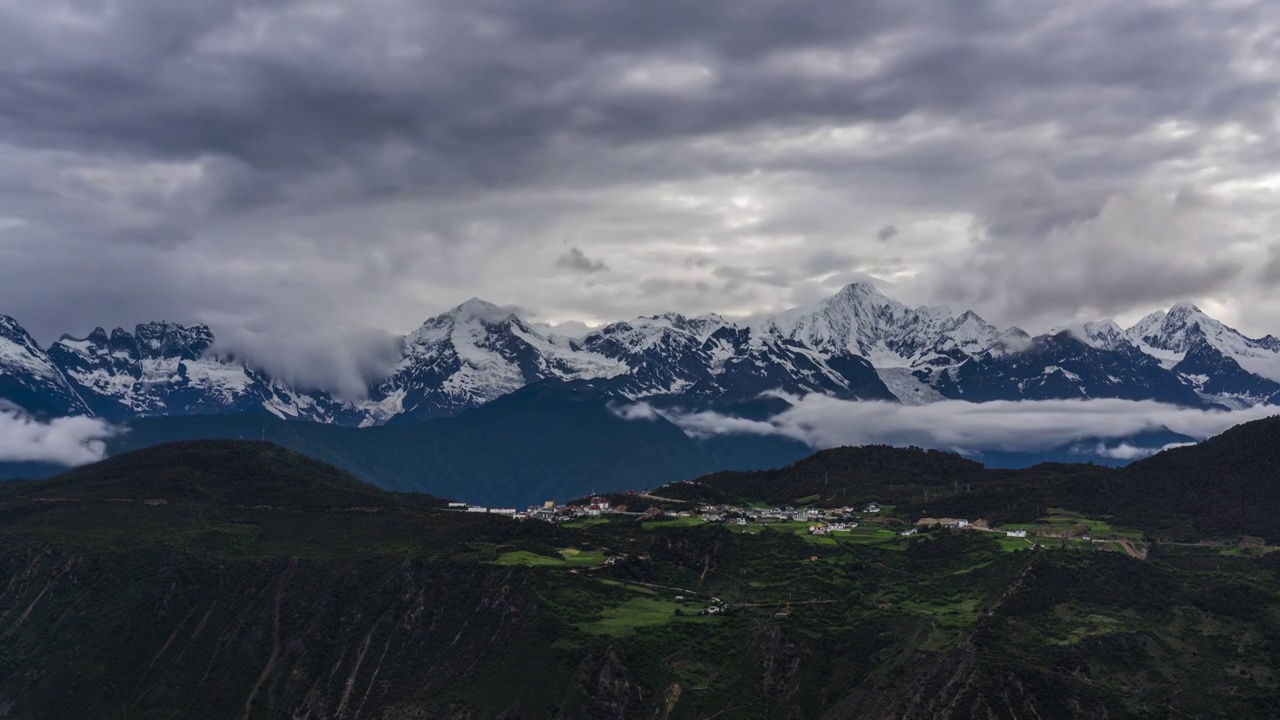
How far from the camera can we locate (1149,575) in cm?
19762

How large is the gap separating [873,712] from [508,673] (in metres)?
52.6

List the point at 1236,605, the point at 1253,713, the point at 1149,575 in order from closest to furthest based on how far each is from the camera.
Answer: the point at 1253,713 < the point at 1236,605 < the point at 1149,575

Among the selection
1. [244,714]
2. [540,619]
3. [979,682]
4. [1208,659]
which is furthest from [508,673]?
[1208,659]

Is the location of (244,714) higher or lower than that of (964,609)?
lower

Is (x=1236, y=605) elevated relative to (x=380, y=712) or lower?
elevated

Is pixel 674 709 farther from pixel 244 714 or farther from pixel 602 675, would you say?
pixel 244 714

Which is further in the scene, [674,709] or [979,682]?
[674,709]

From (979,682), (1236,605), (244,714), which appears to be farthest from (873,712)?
(244,714)

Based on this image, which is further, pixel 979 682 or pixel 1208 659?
pixel 1208 659

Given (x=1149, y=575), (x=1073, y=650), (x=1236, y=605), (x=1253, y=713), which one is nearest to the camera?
(x=1253, y=713)

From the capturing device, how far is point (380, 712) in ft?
613

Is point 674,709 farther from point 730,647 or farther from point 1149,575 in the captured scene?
point 1149,575

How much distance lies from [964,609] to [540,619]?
61070 mm

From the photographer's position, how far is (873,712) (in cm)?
16188
